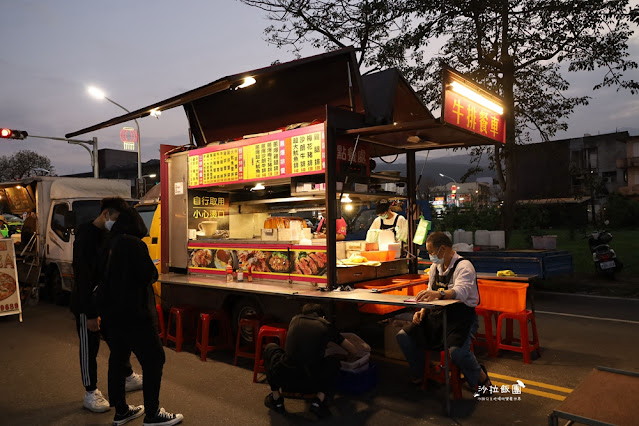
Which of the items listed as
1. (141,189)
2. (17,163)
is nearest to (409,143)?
(141,189)

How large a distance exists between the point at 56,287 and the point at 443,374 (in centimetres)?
991

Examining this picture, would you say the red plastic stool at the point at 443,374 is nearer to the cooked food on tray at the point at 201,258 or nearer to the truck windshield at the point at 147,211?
the cooked food on tray at the point at 201,258

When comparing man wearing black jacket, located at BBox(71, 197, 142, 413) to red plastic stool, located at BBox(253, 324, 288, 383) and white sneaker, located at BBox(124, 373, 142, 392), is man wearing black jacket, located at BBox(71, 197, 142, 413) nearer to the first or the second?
white sneaker, located at BBox(124, 373, 142, 392)

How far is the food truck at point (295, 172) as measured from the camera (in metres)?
5.71

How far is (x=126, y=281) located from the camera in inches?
160

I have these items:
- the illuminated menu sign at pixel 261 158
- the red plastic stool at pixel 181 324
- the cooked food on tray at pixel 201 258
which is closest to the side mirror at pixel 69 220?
the illuminated menu sign at pixel 261 158

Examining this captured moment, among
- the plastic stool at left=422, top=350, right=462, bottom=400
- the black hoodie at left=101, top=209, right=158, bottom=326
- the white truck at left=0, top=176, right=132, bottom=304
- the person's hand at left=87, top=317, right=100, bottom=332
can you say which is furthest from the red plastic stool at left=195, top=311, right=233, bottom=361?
the white truck at left=0, top=176, right=132, bottom=304

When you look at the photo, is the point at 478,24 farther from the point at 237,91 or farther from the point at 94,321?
the point at 94,321

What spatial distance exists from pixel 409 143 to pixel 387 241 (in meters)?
1.54

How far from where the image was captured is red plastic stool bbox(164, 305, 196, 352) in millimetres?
6832

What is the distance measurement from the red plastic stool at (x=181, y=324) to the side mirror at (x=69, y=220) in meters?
4.40

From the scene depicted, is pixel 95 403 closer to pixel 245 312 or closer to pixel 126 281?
pixel 126 281

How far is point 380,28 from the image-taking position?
14.2 m

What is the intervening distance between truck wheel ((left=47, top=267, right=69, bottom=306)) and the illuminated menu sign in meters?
5.66
